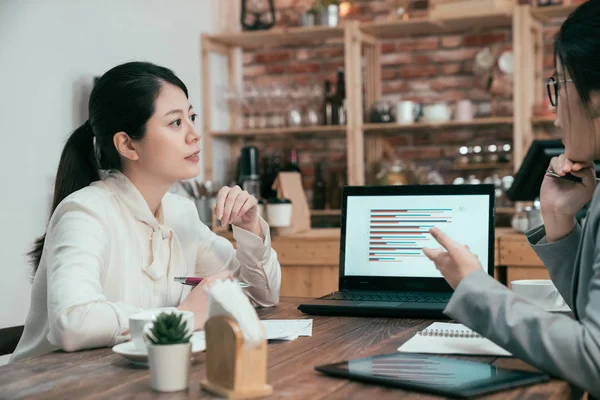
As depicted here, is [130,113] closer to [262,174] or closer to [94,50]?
[94,50]

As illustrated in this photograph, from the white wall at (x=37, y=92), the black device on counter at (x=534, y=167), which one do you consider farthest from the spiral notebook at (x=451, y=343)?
the white wall at (x=37, y=92)

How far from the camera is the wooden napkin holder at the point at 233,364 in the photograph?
3.64 feet

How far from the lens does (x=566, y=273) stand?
1569 millimetres

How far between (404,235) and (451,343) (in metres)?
0.64

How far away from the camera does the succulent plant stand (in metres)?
1.18

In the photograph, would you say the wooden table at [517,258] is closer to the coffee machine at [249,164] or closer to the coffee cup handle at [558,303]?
the coffee machine at [249,164]

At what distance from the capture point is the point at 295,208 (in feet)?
13.4

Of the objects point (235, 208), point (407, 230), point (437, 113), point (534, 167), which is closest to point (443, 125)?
point (437, 113)

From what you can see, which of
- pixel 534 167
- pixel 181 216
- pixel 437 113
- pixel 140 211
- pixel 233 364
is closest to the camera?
pixel 233 364

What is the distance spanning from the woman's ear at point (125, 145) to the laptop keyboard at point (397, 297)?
636 millimetres

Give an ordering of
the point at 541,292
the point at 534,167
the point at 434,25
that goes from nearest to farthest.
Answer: the point at 541,292 < the point at 534,167 < the point at 434,25

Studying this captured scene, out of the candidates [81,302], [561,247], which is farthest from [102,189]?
[561,247]

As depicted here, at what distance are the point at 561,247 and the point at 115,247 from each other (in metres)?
1.02

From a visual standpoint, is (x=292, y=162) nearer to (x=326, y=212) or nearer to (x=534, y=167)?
(x=326, y=212)
